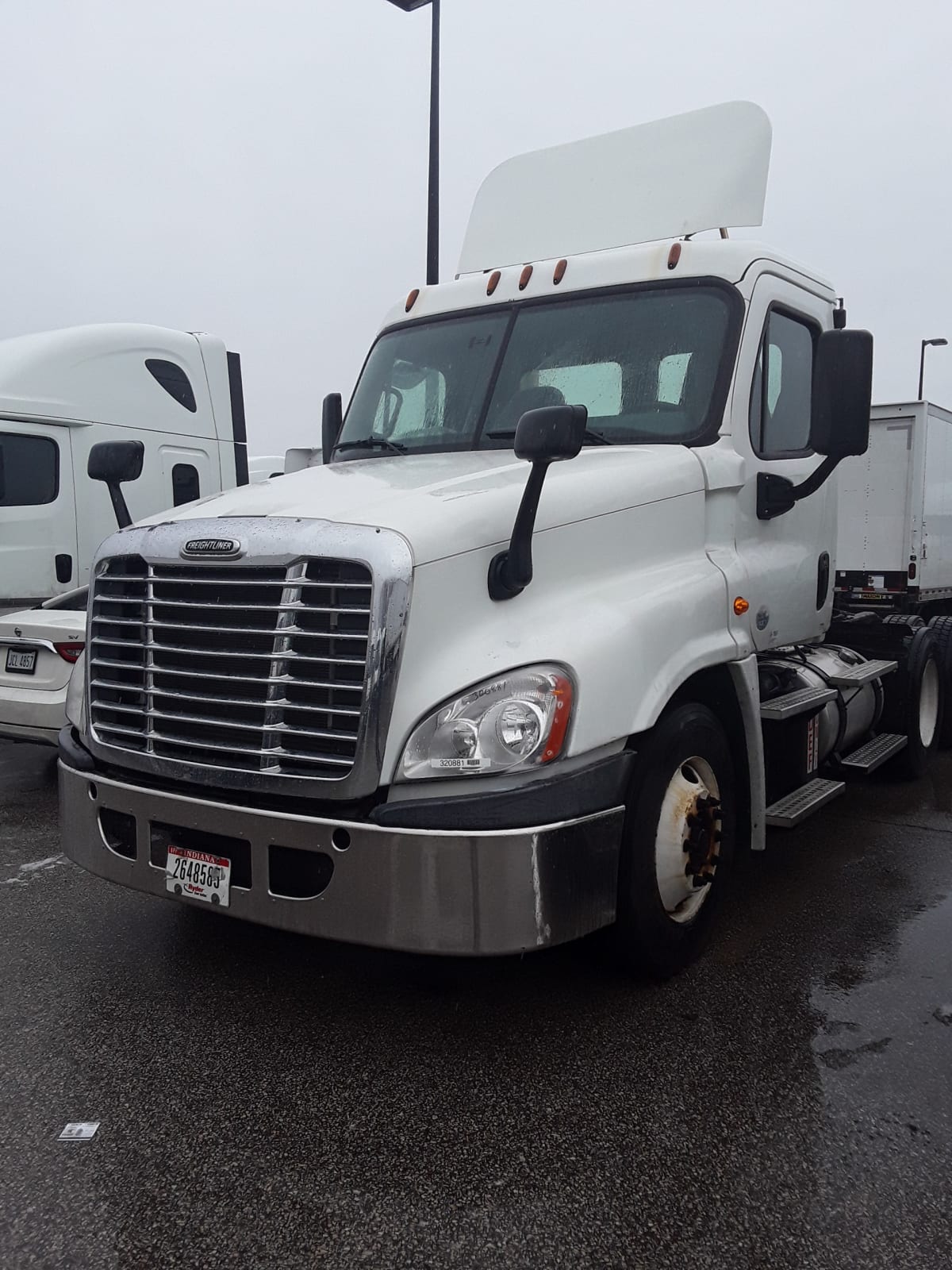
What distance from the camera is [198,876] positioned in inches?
136

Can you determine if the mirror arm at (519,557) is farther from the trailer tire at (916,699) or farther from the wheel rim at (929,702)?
the wheel rim at (929,702)

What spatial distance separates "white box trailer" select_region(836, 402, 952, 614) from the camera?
861cm

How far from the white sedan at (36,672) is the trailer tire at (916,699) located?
5056 millimetres

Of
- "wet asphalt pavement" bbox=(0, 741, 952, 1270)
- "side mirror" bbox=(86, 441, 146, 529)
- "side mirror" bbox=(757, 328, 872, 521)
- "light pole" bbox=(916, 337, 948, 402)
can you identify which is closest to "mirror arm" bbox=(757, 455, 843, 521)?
"side mirror" bbox=(757, 328, 872, 521)

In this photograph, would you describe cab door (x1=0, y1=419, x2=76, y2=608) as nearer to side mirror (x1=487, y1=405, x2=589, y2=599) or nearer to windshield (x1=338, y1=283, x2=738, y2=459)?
windshield (x1=338, y1=283, x2=738, y2=459)

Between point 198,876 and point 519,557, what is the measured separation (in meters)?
1.43

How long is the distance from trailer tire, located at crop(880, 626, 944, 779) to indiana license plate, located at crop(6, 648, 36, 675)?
5379mm

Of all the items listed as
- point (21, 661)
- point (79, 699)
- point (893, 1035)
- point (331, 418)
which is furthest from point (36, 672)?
point (893, 1035)

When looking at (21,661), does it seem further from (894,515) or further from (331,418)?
(894,515)

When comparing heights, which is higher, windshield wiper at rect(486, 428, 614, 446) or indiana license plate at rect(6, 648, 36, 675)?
windshield wiper at rect(486, 428, 614, 446)

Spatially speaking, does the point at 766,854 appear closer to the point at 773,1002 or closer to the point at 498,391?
the point at 773,1002

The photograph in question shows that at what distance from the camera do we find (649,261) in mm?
4645

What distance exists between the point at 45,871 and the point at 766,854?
3.66 metres

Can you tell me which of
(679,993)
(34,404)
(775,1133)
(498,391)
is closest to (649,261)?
(498,391)
